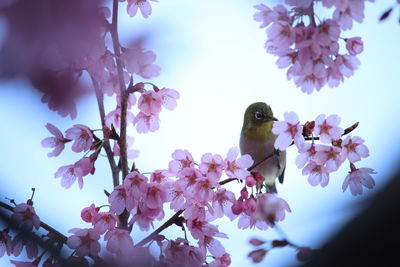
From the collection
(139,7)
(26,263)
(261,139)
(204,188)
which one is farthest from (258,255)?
(261,139)

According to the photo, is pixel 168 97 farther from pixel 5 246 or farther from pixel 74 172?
pixel 5 246

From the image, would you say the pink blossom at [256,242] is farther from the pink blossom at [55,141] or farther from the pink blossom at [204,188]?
the pink blossom at [55,141]

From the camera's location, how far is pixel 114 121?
1573mm

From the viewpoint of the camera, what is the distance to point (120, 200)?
4.12 feet

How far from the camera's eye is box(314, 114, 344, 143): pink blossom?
1271 mm

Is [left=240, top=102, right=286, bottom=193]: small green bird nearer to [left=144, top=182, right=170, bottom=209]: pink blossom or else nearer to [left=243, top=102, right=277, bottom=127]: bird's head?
[left=243, top=102, right=277, bottom=127]: bird's head

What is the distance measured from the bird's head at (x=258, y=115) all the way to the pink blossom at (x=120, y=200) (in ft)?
3.60

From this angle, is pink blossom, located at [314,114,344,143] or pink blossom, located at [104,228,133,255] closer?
pink blossom, located at [104,228,133,255]

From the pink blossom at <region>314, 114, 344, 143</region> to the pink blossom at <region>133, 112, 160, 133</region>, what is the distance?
1.71ft

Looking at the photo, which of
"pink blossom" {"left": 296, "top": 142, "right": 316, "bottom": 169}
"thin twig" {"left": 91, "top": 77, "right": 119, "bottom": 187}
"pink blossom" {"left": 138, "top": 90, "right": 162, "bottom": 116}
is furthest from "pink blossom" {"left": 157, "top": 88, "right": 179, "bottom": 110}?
"pink blossom" {"left": 296, "top": 142, "right": 316, "bottom": 169}

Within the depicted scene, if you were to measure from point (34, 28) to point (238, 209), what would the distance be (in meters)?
0.80

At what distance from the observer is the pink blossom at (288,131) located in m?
1.28

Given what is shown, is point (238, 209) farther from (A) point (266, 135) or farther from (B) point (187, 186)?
(A) point (266, 135)

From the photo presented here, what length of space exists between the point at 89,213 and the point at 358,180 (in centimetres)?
75
